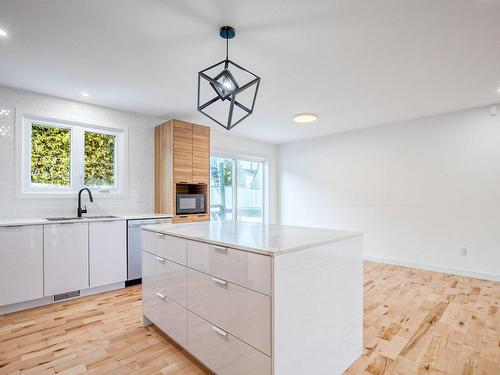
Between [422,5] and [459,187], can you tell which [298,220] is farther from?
[422,5]

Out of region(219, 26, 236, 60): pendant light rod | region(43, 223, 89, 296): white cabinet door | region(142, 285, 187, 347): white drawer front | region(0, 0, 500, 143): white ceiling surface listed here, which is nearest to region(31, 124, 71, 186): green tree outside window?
region(0, 0, 500, 143): white ceiling surface

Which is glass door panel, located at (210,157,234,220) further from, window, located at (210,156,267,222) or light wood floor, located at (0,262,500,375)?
light wood floor, located at (0,262,500,375)

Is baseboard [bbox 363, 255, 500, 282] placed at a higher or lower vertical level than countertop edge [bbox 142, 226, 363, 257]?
lower

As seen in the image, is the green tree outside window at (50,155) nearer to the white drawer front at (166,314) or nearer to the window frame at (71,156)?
the window frame at (71,156)

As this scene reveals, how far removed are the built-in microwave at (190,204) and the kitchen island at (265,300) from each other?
2021mm

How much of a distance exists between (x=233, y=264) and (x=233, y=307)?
0.24 metres

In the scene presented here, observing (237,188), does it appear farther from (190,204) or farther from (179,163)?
(179,163)

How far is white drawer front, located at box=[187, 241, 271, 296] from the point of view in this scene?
1309 millimetres

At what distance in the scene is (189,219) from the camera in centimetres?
414

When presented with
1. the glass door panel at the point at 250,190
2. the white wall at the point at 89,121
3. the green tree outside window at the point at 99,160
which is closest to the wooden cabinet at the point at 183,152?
the white wall at the point at 89,121

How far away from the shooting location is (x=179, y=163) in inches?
159

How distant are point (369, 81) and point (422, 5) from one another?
1.20 meters

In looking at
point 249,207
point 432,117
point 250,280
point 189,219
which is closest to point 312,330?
point 250,280

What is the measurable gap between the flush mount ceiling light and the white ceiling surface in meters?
0.12
